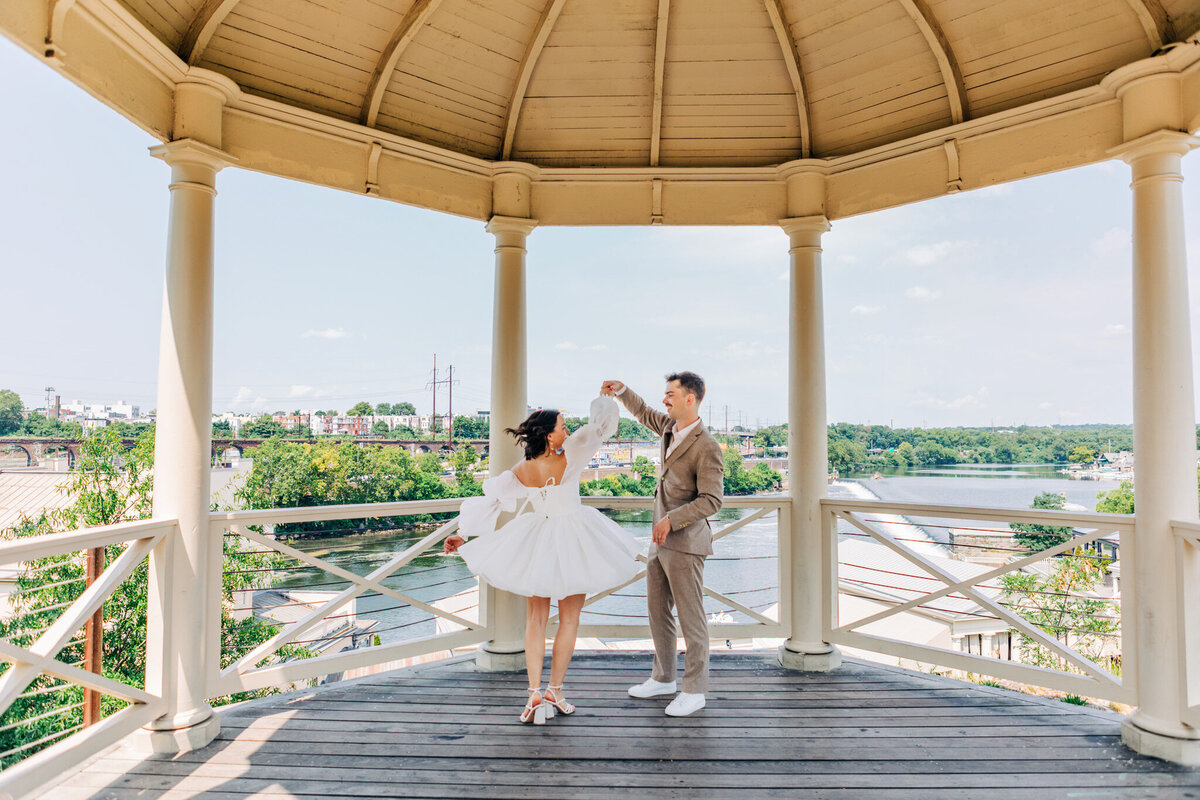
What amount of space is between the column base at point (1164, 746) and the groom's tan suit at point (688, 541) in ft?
6.47

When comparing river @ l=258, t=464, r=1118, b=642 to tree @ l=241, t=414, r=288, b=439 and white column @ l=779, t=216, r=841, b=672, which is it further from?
white column @ l=779, t=216, r=841, b=672

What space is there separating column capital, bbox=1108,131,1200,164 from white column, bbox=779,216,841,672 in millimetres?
1549

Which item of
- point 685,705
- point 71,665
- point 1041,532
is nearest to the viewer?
point 71,665

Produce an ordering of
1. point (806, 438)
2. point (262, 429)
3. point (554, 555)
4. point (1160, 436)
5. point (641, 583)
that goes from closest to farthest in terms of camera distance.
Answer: point (1160, 436) → point (554, 555) → point (806, 438) → point (641, 583) → point (262, 429)

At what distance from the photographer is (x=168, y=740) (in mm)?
3008

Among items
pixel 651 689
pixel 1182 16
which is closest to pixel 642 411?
pixel 651 689

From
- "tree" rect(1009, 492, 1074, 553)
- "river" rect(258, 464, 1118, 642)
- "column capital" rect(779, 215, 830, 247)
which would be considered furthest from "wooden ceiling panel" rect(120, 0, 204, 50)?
"river" rect(258, 464, 1118, 642)

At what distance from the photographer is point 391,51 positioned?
3775mm

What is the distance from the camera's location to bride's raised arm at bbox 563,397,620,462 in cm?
335

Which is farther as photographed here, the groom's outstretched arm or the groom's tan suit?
the groom's outstretched arm

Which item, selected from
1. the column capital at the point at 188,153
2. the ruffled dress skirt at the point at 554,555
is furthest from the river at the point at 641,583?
the column capital at the point at 188,153

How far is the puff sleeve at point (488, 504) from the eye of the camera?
341 centimetres

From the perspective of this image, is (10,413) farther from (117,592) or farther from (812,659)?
(812,659)

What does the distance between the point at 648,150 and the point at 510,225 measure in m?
1.06
